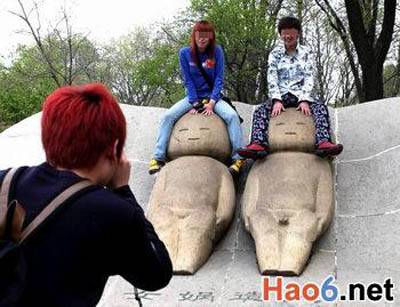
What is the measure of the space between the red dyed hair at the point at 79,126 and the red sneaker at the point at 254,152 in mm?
3634

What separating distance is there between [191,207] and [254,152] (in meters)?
0.84

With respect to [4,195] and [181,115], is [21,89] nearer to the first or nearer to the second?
[181,115]

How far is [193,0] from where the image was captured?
14383 mm

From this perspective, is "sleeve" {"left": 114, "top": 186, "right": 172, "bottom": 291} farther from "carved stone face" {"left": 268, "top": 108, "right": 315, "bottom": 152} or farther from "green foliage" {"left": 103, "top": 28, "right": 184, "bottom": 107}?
"green foliage" {"left": 103, "top": 28, "right": 184, "bottom": 107}

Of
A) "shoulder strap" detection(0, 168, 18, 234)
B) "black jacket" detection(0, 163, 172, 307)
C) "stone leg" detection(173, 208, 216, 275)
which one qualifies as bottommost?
"stone leg" detection(173, 208, 216, 275)

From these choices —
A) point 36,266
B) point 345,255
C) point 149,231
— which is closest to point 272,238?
point 345,255

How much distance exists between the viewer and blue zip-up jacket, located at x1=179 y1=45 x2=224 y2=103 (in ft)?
19.9

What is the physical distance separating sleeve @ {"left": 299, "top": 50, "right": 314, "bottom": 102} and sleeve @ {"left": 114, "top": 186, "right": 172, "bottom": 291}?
4.13 metres

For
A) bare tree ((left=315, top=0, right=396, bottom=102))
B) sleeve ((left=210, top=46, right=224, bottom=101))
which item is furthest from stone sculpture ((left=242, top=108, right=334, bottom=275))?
bare tree ((left=315, top=0, right=396, bottom=102))

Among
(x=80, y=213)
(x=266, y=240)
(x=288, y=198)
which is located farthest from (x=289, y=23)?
(x=80, y=213)

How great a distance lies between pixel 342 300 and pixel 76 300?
277 centimetres

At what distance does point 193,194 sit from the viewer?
16.3ft

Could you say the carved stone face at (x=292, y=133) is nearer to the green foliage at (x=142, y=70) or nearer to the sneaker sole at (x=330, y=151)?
the sneaker sole at (x=330, y=151)

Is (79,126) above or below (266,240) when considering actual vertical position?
above
